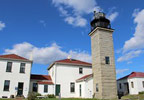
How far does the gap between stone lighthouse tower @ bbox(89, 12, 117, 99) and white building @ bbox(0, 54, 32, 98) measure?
11014 mm

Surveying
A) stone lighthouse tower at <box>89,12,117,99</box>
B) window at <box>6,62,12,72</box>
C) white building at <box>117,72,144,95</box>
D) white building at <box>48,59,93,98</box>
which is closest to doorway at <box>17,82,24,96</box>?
window at <box>6,62,12,72</box>

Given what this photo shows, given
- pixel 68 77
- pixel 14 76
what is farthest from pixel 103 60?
pixel 14 76

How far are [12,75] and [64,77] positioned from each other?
875 cm

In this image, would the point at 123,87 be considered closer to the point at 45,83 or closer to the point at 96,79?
the point at 96,79

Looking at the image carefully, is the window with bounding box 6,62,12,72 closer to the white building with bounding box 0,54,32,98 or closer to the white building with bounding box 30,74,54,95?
the white building with bounding box 0,54,32,98

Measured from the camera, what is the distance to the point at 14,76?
77.8 ft

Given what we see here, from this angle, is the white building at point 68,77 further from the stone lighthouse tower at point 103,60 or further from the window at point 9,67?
the window at point 9,67

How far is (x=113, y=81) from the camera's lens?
2277 centimetres

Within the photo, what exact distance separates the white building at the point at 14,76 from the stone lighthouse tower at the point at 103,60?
434 inches

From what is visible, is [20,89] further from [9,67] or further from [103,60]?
[103,60]

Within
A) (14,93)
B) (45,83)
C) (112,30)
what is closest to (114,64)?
(112,30)

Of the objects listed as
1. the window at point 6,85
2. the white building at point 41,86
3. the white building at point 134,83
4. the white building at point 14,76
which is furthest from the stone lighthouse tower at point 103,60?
the window at point 6,85

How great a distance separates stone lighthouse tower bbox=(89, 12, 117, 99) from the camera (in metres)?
22.0

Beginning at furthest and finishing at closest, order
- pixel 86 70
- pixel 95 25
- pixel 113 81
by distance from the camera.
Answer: pixel 86 70 < pixel 95 25 < pixel 113 81
